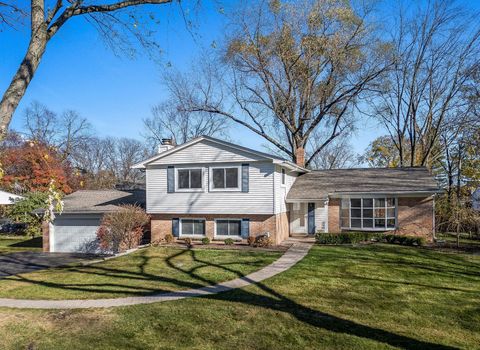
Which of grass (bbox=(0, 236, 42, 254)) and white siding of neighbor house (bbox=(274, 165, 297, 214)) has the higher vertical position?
white siding of neighbor house (bbox=(274, 165, 297, 214))

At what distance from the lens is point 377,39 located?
28594 millimetres

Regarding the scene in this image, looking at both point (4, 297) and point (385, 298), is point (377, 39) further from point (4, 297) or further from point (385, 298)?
point (4, 297)

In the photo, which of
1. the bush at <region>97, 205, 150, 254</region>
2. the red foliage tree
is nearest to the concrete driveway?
the bush at <region>97, 205, 150, 254</region>

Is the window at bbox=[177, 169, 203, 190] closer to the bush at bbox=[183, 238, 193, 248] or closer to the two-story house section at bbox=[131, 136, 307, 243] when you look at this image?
the two-story house section at bbox=[131, 136, 307, 243]

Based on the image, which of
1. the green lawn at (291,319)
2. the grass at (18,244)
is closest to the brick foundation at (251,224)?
the green lawn at (291,319)

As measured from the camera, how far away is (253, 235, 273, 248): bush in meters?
18.2

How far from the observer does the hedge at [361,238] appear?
18.5 metres

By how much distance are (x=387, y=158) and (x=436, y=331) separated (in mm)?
40930

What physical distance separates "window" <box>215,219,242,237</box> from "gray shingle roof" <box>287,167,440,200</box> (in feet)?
12.2

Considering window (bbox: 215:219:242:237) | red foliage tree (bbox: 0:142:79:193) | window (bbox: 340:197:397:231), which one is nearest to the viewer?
window (bbox: 215:219:242:237)

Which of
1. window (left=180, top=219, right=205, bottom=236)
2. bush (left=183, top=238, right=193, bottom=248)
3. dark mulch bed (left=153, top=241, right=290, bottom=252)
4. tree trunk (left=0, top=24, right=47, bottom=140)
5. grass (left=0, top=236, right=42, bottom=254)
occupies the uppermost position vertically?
tree trunk (left=0, top=24, right=47, bottom=140)


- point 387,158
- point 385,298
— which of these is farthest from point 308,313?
point 387,158

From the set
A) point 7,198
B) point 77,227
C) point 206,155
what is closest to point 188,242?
point 206,155

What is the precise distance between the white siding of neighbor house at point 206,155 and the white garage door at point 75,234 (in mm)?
6207
